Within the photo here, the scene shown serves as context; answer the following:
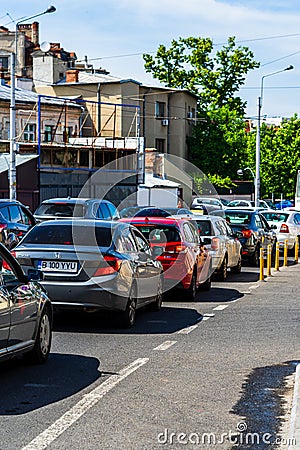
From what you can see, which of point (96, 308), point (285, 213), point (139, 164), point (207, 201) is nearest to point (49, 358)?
point (96, 308)

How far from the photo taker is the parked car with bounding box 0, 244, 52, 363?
8055 mm

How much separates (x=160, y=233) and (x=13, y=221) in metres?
6.52

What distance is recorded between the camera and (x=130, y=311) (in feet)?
39.6

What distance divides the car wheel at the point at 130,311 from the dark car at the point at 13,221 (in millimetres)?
8210

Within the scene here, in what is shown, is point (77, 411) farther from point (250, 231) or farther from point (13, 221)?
point (250, 231)

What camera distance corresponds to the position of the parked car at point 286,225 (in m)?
30.3

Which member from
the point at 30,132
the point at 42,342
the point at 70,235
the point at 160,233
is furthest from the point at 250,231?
the point at 30,132

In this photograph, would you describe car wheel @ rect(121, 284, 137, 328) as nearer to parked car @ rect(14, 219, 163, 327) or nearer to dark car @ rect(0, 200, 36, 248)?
parked car @ rect(14, 219, 163, 327)

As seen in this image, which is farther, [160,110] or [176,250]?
[160,110]

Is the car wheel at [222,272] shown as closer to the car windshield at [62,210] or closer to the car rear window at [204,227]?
the car rear window at [204,227]

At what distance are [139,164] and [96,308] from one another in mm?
37628

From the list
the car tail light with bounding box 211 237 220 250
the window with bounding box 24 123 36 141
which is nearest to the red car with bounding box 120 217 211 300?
the car tail light with bounding box 211 237 220 250

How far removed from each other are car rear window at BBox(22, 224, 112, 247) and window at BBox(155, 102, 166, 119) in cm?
5463

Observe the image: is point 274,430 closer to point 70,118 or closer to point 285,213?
point 285,213
